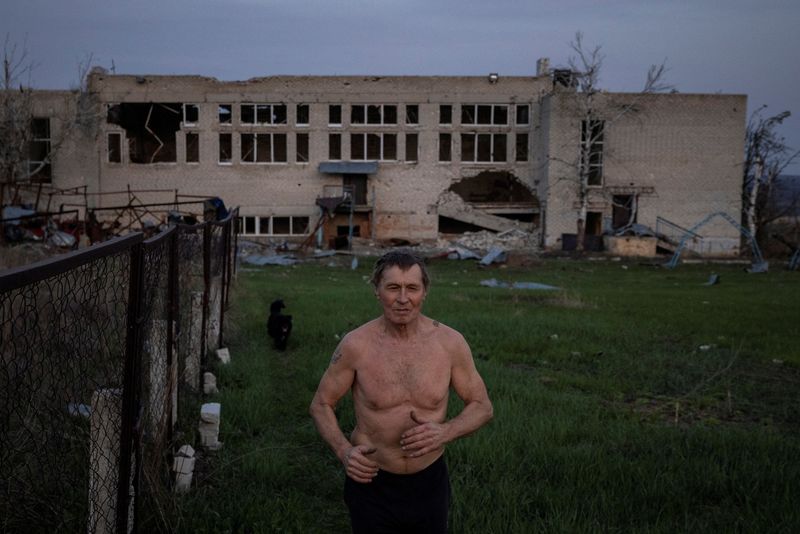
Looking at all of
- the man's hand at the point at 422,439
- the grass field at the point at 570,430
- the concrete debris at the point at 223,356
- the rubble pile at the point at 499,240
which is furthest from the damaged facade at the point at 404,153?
the man's hand at the point at 422,439

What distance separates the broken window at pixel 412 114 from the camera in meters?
44.6

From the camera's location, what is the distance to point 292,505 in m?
5.07

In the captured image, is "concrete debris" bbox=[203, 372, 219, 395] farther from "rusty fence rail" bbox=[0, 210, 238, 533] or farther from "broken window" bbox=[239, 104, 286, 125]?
"broken window" bbox=[239, 104, 286, 125]

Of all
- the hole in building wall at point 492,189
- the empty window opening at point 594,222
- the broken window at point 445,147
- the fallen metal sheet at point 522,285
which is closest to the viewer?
the fallen metal sheet at point 522,285

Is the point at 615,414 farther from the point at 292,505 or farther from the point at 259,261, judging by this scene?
the point at 259,261

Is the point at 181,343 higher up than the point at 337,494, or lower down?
higher up

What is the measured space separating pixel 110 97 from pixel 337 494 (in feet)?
141

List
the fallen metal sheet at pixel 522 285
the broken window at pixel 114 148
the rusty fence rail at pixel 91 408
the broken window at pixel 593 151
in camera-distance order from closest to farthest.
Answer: the rusty fence rail at pixel 91 408, the fallen metal sheet at pixel 522 285, the broken window at pixel 593 151, the broken window at pixel 114 148

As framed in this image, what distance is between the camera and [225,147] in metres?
44.9

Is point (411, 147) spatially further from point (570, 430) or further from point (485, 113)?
point (570, 430)

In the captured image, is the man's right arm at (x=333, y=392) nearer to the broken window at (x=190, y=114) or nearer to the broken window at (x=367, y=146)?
the broken window at (x=367, y=146)

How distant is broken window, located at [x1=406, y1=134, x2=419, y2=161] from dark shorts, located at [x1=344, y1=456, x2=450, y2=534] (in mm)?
42009

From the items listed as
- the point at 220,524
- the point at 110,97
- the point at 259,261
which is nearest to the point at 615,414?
the point at 220,524

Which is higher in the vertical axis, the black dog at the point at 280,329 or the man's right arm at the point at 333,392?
the man's right arm at the point at 333,392
